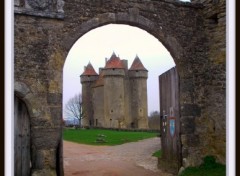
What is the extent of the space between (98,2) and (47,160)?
3.67 m

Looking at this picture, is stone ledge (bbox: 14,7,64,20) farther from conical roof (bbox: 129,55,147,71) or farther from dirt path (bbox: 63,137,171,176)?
conical roof (bbox: 129,55,147,71)

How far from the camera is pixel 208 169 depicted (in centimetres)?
880

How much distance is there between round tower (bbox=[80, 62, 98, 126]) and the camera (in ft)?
152

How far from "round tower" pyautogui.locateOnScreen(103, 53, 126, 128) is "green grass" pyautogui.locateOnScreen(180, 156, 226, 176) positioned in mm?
32401

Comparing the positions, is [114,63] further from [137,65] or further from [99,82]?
[137,65]

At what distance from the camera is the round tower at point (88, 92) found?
46312 mm

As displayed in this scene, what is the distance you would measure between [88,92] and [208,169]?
39814mm

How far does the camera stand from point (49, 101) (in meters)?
7.76

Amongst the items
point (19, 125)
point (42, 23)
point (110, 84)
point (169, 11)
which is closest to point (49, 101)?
point (19, 125)

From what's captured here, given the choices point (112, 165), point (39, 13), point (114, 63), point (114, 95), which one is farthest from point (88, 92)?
point (39, 13)

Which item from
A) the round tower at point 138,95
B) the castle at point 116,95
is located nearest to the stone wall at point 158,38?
the castle at point 116,95

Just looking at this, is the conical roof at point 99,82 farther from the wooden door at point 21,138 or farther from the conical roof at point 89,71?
the wooden door at point 21,138

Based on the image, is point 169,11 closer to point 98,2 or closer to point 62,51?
point 98,2

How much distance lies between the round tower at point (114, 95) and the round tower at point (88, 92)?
427cm
